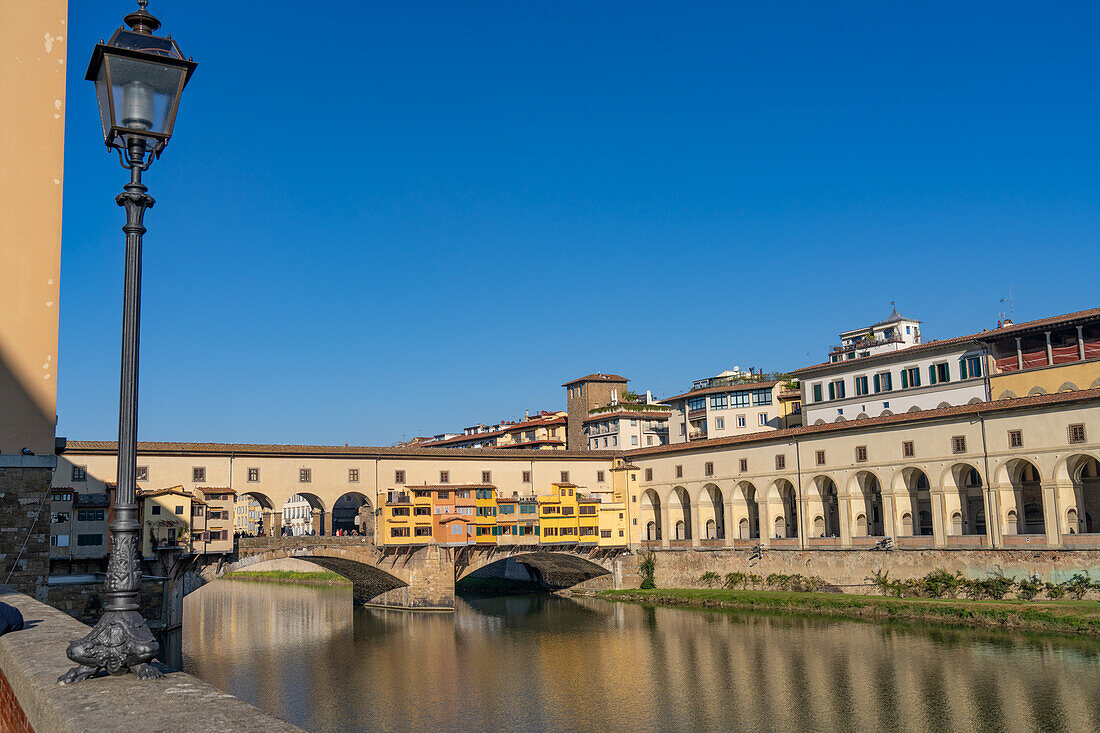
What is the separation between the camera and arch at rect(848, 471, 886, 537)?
Result: 53656mm

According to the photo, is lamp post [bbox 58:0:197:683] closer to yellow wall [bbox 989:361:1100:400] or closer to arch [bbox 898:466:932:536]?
arch [bbox 898:466:932:536]

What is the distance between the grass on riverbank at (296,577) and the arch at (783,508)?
37.9m

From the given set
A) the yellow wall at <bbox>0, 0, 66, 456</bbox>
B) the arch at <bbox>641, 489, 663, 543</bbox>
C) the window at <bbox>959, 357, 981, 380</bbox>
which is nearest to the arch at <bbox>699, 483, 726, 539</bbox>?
the arch at <bbox>641, 489, 663, 543</bbox>

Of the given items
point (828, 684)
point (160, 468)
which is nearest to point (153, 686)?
point (828, 684)

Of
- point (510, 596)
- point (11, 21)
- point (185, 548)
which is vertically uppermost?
point (11, 21)

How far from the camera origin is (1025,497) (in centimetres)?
5319

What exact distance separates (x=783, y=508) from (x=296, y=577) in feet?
157

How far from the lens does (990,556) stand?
150 ft

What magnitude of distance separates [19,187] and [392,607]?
42681 mm

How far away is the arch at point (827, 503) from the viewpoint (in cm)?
5598

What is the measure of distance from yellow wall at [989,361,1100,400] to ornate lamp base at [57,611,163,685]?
5301 centimetres

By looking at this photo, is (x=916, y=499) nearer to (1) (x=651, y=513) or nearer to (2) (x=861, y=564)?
(2) (x=861, y=564)

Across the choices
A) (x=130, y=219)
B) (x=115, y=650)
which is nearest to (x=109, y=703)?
(x=115, y=650)

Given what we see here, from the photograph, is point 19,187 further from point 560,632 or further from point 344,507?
point 344,507
